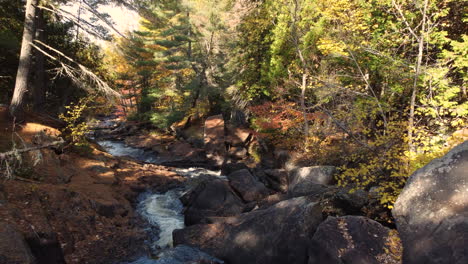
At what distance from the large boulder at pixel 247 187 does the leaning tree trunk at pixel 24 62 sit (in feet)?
32.8

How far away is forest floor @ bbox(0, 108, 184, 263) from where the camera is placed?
6125 millimetres

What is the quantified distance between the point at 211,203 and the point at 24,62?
32.0 feet

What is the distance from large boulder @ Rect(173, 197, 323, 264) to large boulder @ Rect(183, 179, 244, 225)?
4.88ft

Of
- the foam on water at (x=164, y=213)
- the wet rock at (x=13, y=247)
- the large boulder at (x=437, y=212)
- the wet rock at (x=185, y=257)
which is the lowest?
the foam on water at (x=164, y=213)

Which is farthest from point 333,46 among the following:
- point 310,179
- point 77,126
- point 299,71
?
point 77,126

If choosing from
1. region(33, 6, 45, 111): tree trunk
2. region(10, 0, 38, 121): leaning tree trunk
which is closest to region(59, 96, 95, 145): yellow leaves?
region(10, 0, 38, 121): leaning tree trunk

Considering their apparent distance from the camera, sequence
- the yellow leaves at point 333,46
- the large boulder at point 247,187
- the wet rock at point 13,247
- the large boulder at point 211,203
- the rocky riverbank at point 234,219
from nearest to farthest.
A: 1. the wet rock at point 13,247
2. the rocky riverbank at point 234,219
3. the large boulder at point 211,203
4. the yellow leaves at point 333,46
5. the large boulder at point 247,187

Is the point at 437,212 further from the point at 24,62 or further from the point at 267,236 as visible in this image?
the point at 24,62

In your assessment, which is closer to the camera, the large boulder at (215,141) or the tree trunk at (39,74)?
the tree trunk at (39,74)

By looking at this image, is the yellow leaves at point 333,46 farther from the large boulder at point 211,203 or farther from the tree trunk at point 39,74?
the tree trunk at point 39,74

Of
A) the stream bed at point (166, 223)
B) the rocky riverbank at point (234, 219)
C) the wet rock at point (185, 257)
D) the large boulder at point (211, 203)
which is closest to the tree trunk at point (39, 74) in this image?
the rocky riverbank at point (234, 219)

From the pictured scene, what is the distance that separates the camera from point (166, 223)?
9.89 m

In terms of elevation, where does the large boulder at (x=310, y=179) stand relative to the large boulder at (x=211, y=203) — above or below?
above

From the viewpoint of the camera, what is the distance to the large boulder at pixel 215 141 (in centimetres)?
1956
